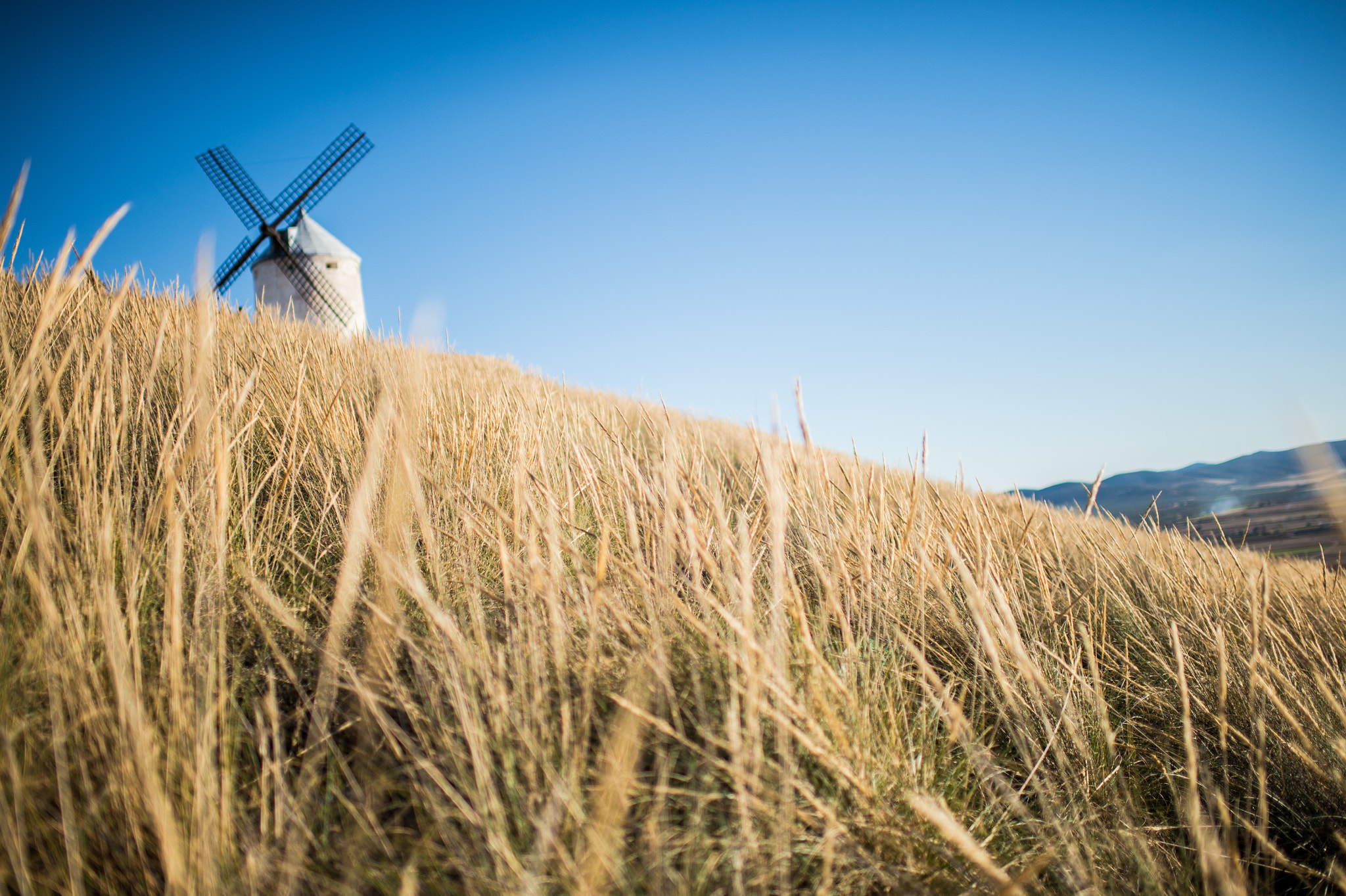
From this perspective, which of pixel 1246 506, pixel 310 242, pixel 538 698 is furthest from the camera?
pixel 310 242

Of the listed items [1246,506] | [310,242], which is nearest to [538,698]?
[1246,506]

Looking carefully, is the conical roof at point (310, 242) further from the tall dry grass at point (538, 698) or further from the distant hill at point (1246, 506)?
the distant hill at point (1246, 506)

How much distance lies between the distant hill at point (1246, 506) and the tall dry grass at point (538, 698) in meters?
0.51

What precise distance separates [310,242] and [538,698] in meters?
19.3

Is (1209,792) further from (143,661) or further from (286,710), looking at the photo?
(143,661)

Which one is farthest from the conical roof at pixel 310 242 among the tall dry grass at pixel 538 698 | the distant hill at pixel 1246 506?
the distant hill at pixel 1246 506

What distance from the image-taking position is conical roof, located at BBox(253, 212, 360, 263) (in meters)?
15.5

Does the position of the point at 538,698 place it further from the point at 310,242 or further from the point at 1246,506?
the point at 310,242

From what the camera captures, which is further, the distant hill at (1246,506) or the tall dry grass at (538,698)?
the distant hill at (1246,506)

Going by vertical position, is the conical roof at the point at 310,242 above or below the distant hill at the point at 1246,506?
above

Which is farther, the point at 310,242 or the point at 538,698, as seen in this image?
the point at 310,242

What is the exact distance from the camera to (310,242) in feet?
51.3

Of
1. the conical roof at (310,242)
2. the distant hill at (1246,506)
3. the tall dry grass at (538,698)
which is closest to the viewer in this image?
the tall dry grass at (538,698)

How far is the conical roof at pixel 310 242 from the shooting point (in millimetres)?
15469
